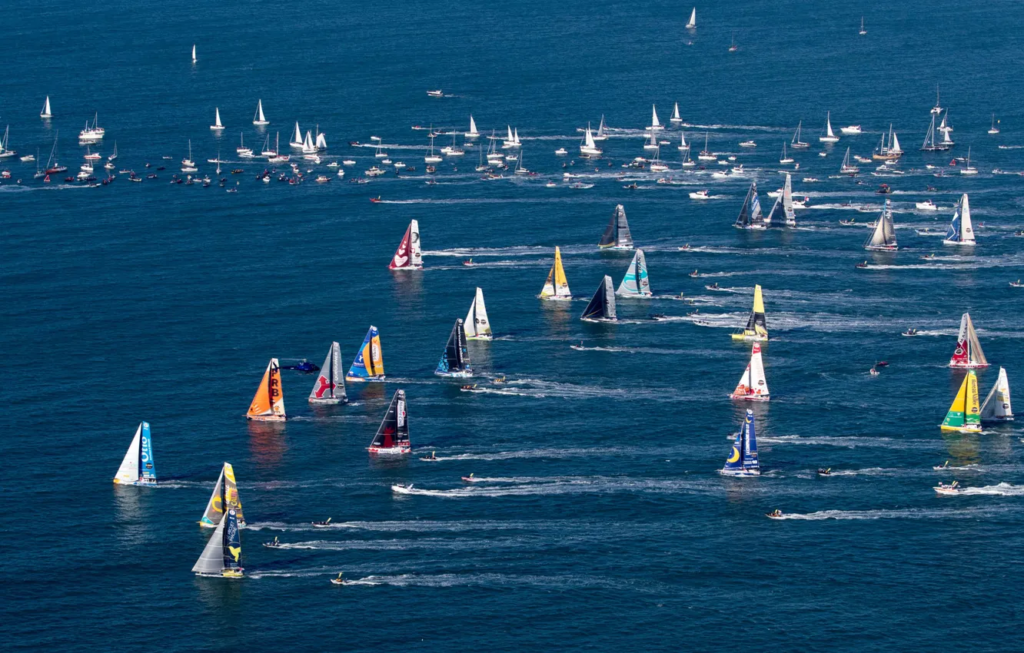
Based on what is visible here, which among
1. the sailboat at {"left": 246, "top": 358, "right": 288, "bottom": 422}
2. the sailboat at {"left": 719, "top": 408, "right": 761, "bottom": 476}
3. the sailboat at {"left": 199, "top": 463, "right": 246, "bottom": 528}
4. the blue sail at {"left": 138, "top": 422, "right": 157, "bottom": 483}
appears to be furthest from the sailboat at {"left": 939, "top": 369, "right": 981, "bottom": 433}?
the blue sail at {"left": 138, "top": 422, "right": 157, "bottom": 483}

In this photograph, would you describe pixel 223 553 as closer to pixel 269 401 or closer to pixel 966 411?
pixel 269 401

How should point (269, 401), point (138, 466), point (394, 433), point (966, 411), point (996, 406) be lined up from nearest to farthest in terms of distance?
point (138, 466), point (394, 433), point (966, 411), point (996, 406), point (269, 401)

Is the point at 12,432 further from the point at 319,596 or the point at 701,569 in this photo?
the point at 701,569

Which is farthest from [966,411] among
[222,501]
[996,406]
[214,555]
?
[214,555]

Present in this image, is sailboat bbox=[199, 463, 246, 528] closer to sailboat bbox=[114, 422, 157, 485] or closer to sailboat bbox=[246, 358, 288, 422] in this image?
sailboat bbox=[114, 422, 157, 485]

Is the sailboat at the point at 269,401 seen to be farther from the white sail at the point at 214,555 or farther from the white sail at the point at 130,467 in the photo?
the white sail at the point at 214,555

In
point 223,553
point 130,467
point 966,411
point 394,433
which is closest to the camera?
point 223,553

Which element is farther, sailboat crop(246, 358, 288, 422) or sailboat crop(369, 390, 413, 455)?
sailboat crop(246, 358, 288, 422)

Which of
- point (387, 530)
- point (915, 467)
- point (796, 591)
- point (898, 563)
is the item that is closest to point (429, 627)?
point (387, 530)
